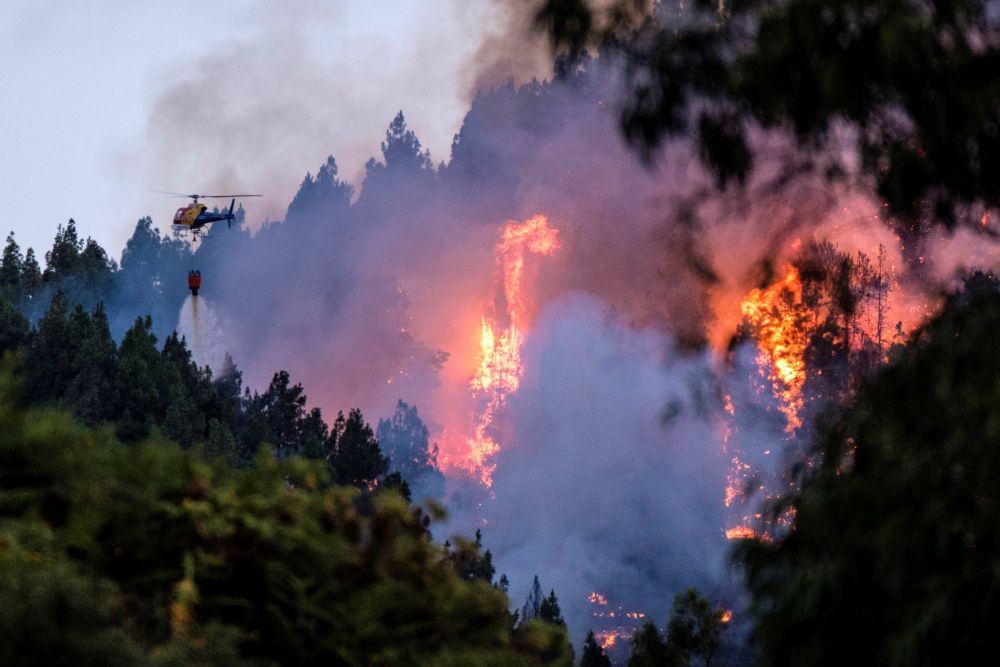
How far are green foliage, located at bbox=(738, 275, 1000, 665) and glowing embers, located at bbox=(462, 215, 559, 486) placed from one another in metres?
74.3

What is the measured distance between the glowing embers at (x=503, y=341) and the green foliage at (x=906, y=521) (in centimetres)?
7431

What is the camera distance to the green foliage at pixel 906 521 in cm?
795

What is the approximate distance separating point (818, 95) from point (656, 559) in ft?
264

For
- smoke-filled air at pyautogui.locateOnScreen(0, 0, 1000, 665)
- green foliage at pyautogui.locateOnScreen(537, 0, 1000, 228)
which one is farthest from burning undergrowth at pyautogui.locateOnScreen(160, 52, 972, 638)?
green foliage at pyautogui.locateOnScreen(537, 0, 1000, 228)

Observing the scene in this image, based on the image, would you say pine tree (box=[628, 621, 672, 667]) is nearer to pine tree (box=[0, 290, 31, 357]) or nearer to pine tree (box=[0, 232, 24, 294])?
pine tree (box=[0, 290, 31, 357])

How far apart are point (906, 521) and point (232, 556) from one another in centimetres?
476

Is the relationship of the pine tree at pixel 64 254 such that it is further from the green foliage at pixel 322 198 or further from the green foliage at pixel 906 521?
the green foliage at pixel 906 521

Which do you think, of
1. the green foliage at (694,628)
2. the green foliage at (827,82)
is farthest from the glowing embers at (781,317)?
the green foliage at (694,628)

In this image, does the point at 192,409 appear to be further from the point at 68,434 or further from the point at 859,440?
the point at 68,434

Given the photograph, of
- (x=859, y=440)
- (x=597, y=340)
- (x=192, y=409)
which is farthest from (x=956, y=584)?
(x=597, y=340)

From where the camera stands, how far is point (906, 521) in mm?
8125

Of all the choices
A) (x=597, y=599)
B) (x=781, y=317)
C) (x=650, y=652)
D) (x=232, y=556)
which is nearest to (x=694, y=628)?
(x=650, y=652)

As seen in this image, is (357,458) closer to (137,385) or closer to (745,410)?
(137,385)

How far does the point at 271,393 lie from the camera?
57656 mm
